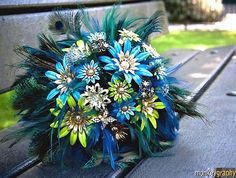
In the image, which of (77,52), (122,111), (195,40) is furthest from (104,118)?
(195,40)

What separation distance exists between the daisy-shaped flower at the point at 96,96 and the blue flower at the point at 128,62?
43 mm

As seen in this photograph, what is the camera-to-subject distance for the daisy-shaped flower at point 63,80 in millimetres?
767

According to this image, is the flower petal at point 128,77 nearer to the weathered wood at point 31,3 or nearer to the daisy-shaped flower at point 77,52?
the daisy-shaped flower at point 77,52

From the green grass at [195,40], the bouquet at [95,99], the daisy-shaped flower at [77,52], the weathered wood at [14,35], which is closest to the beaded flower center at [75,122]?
the bouquet at [95,99]

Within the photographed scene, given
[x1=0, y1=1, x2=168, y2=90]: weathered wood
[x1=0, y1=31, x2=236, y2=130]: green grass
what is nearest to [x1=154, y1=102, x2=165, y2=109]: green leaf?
[x1=0, y1=1, x2=168, y2=90]: weathered wood

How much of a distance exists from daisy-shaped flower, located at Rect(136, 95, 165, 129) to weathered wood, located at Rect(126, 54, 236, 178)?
0.08 m

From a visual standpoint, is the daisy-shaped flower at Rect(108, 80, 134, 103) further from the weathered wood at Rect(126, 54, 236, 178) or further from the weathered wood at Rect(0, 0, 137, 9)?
the weathered wood at Rect(0, 0, 137, 9)

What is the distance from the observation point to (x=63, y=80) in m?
0.79

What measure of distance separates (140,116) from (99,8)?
0.92m

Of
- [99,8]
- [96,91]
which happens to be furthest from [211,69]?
[96,91]

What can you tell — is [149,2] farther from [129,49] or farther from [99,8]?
[129,49]

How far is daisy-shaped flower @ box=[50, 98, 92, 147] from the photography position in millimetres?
770

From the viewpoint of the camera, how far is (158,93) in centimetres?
83

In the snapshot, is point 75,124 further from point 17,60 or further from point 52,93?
point 17,60
